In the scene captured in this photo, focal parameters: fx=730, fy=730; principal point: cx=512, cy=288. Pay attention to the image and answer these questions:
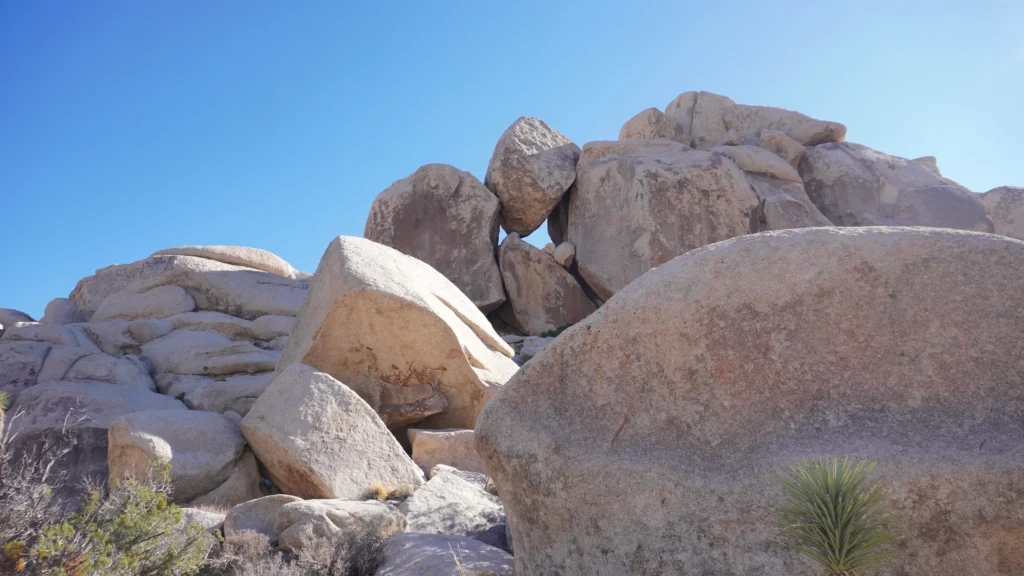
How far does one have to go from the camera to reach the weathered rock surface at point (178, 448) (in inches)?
313

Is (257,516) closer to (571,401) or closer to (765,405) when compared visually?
(571,401)

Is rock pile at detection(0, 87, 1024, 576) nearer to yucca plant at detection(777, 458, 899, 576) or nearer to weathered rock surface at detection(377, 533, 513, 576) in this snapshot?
weathered rock surface at detection(377, 533, 513, 576)

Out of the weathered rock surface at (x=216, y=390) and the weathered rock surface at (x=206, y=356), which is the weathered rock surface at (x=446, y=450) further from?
the weathered rock surface at (x=206, y=356)

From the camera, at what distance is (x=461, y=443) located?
9352mm

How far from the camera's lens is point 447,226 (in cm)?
2203

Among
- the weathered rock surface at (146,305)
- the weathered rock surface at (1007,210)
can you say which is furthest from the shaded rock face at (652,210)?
the weathered rock surface at (146,305)

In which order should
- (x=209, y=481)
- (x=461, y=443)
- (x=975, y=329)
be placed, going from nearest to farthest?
(x=975, y=329)
(x=209, y=481)
(x=461, y=443)

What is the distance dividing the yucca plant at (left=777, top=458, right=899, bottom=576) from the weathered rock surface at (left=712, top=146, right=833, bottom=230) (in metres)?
19.0

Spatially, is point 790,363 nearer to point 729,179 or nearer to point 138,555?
point 138,555

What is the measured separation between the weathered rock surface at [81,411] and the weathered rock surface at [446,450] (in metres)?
3.47

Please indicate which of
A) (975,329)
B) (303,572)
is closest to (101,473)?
(303,572)

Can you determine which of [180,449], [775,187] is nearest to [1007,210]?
[775,187]

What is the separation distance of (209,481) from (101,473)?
2227 mm

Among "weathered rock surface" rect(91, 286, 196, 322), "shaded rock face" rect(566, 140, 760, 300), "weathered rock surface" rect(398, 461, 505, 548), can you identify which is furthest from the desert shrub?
"shaded rock face" rect(566, 140, 760, 300)
